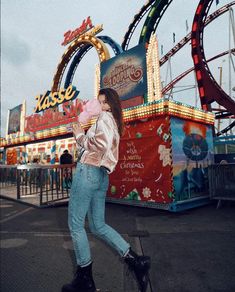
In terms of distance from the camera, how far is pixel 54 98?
14328mm

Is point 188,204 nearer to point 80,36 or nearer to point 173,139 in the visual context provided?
point 173,139

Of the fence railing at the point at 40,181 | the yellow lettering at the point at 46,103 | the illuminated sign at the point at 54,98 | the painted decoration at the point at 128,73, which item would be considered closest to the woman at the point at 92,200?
the fence railing at the point at 40,181

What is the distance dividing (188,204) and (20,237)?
429cm

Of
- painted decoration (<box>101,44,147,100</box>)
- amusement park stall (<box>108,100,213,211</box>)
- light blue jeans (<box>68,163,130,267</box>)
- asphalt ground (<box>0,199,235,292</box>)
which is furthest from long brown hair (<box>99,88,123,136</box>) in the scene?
painted decoration (<box>101,44,147,100</box>)

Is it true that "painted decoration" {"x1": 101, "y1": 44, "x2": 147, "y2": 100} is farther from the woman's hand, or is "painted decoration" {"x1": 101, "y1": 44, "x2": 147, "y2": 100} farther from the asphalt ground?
the woman's hand

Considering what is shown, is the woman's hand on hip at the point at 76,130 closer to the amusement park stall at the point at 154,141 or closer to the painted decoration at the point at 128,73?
the amusement park stall at the point at 154,141

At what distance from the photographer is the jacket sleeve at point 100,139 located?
2.02 metres

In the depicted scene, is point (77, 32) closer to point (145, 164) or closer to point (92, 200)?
point (145, 164)

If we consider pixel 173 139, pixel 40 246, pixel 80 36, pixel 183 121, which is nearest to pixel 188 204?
pixel 173 139

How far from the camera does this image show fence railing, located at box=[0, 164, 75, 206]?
291 inches

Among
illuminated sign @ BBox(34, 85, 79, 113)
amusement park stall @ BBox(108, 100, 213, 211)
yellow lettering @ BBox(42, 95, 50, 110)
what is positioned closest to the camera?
amusement park stall @ BBox(108, 100, 213, 211)

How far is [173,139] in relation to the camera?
617 cm

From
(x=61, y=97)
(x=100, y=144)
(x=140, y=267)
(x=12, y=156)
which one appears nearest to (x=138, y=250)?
(x=140, y=267)

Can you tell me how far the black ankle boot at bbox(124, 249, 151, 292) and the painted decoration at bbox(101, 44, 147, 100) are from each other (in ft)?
21.1
